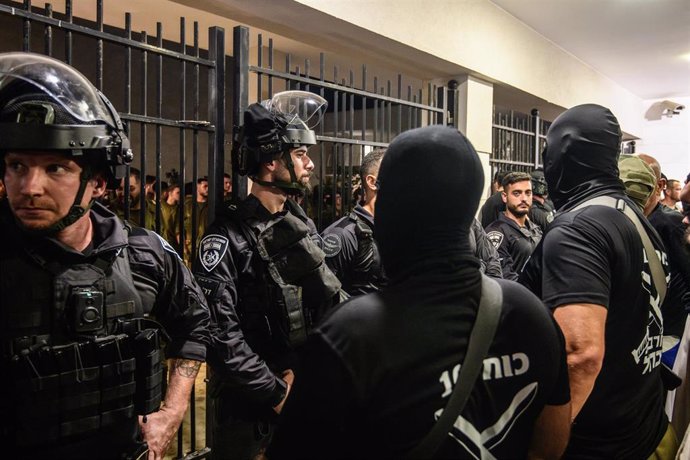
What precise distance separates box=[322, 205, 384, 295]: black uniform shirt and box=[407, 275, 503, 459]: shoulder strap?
173cm

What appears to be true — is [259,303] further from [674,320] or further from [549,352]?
[674,320]


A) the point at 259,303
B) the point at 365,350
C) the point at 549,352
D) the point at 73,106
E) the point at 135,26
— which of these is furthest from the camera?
the point at 135,26

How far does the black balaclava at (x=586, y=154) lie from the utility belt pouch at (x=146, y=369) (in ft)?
5.00

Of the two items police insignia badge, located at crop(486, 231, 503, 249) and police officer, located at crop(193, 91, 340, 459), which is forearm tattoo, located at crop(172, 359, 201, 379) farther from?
police insignia badge, located at crop(486, 231, 503, 249)

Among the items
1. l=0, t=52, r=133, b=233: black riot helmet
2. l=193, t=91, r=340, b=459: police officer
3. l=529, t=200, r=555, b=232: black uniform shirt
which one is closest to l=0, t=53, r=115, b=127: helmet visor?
l=0, t=52, r=133, b=233: black riot helmet

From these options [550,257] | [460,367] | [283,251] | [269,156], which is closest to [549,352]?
[460,367]

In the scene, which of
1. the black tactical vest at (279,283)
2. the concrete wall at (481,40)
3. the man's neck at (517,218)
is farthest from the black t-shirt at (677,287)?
the concrete wall at (481,40)

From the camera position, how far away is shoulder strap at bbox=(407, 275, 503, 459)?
3.32 feet

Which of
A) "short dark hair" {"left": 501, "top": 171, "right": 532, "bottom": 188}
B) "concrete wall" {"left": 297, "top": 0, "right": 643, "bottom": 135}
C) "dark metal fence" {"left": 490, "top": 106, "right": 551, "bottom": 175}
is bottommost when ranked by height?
Result: "short dark hair" {"left": 501, "top": 171, "right": 532, "bottom": 188}

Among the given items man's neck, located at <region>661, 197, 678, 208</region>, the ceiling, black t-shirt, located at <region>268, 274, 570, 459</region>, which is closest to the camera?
black t-shirt, located at <region>268, 274, 570, 459</region>

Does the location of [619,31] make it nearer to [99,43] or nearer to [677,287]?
[677,287]

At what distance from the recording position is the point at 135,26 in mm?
4934

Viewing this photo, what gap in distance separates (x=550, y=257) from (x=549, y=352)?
2.11ft

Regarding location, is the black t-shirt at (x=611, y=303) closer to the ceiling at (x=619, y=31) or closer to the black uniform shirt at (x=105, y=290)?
the black uniform shirt at (x=105, y=290)
